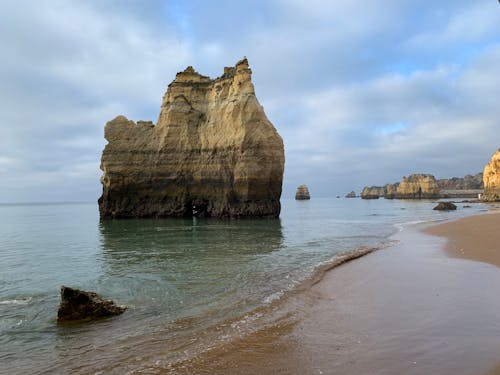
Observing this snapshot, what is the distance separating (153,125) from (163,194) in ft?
27.5

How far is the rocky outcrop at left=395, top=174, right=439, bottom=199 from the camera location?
116 m

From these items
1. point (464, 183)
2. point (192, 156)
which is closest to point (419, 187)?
point (464, 183)

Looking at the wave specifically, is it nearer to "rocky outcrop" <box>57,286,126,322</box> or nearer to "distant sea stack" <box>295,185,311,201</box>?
"rocky outcrop" <box>57,286,126,322</box>

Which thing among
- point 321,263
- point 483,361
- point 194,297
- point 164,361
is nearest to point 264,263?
point 321,263

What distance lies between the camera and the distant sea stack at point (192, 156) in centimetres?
3591

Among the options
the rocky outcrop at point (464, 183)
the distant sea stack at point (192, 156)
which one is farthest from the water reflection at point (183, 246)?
the rocky outcrop at point (464, 183)

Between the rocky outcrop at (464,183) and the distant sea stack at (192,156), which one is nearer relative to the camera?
the distant sea stack at (192,156)

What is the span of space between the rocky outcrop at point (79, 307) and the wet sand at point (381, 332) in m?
3.29

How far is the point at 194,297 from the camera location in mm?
8703

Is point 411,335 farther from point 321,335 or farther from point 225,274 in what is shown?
point 225,274

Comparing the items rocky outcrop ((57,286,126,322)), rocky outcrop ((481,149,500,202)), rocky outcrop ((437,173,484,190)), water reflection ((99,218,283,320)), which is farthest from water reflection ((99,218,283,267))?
rocky outcrop ((437,173,484,190))

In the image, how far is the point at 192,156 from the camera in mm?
38531

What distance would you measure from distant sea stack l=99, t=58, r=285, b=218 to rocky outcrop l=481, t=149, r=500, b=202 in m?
64.9

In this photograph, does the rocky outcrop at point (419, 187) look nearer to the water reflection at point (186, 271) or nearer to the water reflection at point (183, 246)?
the water reflection at point (183, 246)
